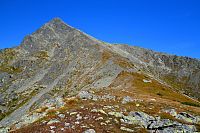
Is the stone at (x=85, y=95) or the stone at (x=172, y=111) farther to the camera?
the stone at (x=85, y=95)

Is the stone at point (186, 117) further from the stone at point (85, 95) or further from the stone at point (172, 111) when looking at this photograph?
the stone at point (85, 95)

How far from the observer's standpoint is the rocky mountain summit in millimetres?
41594

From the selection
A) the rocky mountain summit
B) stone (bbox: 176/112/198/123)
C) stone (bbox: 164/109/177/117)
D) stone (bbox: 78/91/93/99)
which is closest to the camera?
the rocky mountain summit

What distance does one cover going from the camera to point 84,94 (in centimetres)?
5831

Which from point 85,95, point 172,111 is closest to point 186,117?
point 172,111

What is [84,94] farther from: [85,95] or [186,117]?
[186,117]

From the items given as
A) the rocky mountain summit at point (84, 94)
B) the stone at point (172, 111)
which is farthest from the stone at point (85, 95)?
the stone at point (172, 111)

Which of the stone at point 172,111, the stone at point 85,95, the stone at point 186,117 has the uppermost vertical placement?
the stone at point 85,95

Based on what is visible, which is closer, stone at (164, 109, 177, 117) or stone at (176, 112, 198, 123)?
stone at (176, 112, 198, 123)

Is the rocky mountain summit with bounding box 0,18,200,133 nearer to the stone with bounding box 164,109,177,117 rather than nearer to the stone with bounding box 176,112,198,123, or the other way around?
the stone with bounding box 176,112,198,123

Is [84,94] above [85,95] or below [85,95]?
above

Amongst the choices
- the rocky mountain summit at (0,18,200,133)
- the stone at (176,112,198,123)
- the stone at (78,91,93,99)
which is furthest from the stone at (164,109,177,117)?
the stone at (78,91,93,99)

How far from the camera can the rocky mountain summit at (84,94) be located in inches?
1638

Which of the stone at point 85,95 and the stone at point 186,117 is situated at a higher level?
the stone at point 85,95
